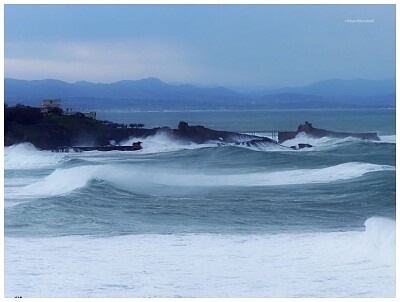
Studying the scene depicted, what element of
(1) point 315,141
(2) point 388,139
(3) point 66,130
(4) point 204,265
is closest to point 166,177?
(3) point 66,130

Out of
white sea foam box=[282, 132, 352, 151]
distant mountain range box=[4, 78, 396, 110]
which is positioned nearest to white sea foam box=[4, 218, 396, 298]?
white sea foam box=[282, 132, 352, 151]

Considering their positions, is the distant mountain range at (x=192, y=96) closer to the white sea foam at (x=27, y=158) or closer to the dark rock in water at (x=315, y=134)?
the dark rock in water at (x=315, y=134)

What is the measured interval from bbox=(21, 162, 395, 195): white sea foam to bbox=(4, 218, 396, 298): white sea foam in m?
0.60

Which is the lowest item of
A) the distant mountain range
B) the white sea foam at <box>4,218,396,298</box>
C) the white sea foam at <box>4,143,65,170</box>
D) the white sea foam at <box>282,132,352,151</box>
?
the white sea foam at <box>4,218,396,298</box>

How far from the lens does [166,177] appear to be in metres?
6.73

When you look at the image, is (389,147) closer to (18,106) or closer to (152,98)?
(152,98)

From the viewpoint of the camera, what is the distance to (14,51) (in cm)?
644

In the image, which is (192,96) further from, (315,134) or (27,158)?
(27,158)

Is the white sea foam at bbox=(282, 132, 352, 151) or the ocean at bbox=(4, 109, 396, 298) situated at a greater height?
the white sea foam at bbox=(282, 132, 352, 151)

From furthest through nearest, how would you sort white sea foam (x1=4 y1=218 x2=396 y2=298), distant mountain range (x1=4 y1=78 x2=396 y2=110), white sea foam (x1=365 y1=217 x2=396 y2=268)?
distant mountain range (x1=4 y1=78 x2=396 y2=110), white sea foam (x1=365 y1=217 x2=396 y2=268), white sea foam (x1=4 y1=218 x2=396 y2=298)

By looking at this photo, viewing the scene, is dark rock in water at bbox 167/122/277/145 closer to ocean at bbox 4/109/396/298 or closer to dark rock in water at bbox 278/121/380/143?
ocean at bbox 4/109/396/298

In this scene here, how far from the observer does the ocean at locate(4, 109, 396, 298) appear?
5.82 meters
